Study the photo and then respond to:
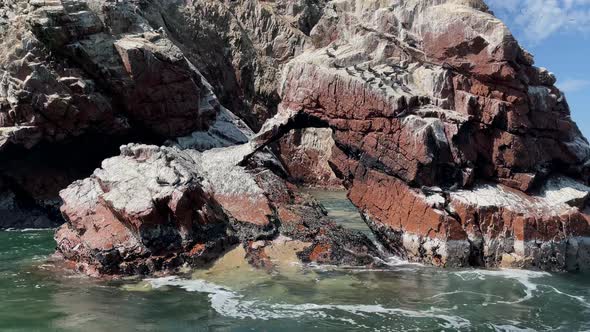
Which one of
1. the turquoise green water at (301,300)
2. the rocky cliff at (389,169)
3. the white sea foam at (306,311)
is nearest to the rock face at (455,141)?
the rocky cliff at (389,169)

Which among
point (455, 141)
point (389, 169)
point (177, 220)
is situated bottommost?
point (177, 220)

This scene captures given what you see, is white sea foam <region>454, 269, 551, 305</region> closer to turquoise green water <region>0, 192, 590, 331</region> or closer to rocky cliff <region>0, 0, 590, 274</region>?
turquoise green water <region>0, 192, 590, 331</region>

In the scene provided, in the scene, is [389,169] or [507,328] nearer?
[507,328]

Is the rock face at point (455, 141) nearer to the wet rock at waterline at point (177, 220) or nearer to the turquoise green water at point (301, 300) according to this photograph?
the turquoise green water at point (301, 300)

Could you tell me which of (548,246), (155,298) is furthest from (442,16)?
(155,298)

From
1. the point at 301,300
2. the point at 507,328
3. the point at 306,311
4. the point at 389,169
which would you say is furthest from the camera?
the point at 389,169

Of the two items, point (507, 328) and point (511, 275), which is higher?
point (511, 275)

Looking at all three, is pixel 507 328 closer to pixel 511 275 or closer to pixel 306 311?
pixel 306 311

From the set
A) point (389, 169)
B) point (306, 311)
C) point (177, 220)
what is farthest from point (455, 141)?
point (177, 220)

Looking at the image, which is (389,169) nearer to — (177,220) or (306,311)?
(177,220)

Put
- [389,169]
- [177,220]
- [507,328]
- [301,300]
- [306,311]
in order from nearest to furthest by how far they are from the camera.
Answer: [507,328]
[306,311]
[301,300]
[177,220]
[389,169]
